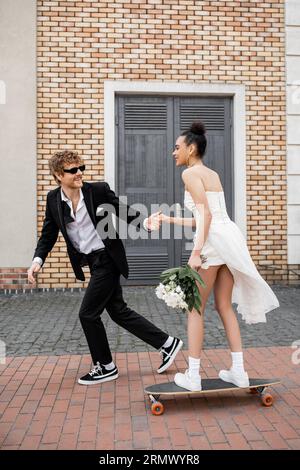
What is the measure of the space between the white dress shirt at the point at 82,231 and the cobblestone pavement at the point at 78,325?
1500 millimetres

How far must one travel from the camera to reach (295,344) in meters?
5.66

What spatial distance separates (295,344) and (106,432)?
2972mm

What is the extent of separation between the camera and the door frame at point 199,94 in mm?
9320

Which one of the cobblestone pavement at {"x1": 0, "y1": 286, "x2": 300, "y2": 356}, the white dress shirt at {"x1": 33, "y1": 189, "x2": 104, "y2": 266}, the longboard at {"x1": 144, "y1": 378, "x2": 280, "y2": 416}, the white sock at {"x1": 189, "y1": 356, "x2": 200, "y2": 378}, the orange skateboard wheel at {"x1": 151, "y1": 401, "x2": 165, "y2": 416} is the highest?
the white dress shirt at {"x1": 33, "y1": 189, "x2": 104, "y2": 266}

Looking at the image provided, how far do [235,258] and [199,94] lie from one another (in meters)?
6.53

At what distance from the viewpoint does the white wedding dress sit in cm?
376

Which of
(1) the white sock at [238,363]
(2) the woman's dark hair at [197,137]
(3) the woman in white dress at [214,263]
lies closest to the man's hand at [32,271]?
(3) the woman in white dress at [214,263]

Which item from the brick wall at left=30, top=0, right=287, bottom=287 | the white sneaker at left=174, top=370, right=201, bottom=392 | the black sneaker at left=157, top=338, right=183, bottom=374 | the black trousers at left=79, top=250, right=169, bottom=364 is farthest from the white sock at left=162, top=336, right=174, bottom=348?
the brick wall at left=30, top=0, right=287, bottom=287

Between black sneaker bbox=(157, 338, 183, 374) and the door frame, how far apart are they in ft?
Result: 16.8

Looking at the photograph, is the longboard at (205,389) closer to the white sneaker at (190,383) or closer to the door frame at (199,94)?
the white sneaker at (190,383)

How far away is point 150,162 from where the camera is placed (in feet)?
31.5

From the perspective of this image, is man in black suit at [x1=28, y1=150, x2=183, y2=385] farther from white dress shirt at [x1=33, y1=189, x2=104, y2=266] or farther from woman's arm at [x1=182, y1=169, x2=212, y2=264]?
woman's arm at [x1=182, y1=169, x2=212, y2=264]

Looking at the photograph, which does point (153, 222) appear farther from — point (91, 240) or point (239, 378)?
point (239, 378)
